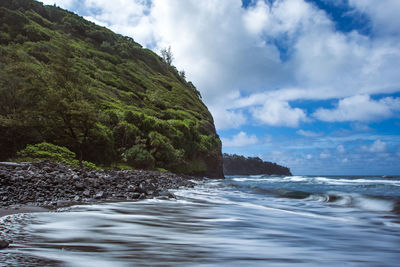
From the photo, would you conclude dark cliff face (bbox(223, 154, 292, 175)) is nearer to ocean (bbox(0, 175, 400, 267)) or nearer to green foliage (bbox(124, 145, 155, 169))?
green foliage (bbox(124, 145, 155, 169))

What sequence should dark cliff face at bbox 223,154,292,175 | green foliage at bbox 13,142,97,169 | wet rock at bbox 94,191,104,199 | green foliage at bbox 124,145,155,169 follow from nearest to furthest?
wet rock at bbox 94,191,104,199
green foliage at bbox 13,142,97,169
green foliage at bbox 124,145,155,169
dark cliff face at bbox 223,154,292,175

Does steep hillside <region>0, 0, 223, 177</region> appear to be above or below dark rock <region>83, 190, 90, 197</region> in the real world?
above

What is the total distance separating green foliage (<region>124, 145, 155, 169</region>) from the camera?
28.6 metres

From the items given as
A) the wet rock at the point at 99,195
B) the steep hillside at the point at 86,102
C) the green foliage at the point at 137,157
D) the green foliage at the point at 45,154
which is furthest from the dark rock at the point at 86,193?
the green foliage at the point at 137,157

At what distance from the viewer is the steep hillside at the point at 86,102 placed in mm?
20312

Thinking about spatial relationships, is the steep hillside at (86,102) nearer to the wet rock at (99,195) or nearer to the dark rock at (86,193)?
the dark rock at (86,193)

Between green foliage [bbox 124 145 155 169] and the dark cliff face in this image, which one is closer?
green foliage [bbox 124 145 155 169]

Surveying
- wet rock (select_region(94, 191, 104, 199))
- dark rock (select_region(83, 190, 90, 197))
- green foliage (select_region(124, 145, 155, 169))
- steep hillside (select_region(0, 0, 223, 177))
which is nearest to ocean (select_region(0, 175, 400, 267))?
wet rock (select_region(94, 191, 104, 199))

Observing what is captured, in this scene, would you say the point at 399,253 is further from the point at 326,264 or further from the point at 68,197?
the point at 68,197

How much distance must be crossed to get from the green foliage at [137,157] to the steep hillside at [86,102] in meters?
0.11

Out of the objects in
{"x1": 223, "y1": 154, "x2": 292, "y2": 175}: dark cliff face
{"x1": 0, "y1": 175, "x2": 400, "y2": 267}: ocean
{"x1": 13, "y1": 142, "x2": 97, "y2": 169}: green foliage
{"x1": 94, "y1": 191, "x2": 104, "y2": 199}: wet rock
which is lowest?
{"x1": 0, "y1": 175, "x2": 400, "y2": 267}: ocean

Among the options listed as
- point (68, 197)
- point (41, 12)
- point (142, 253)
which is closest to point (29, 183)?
point (68, 197)

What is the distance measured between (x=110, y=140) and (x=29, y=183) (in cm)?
2067

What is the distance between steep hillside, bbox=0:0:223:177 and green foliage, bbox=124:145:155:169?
11 cm
